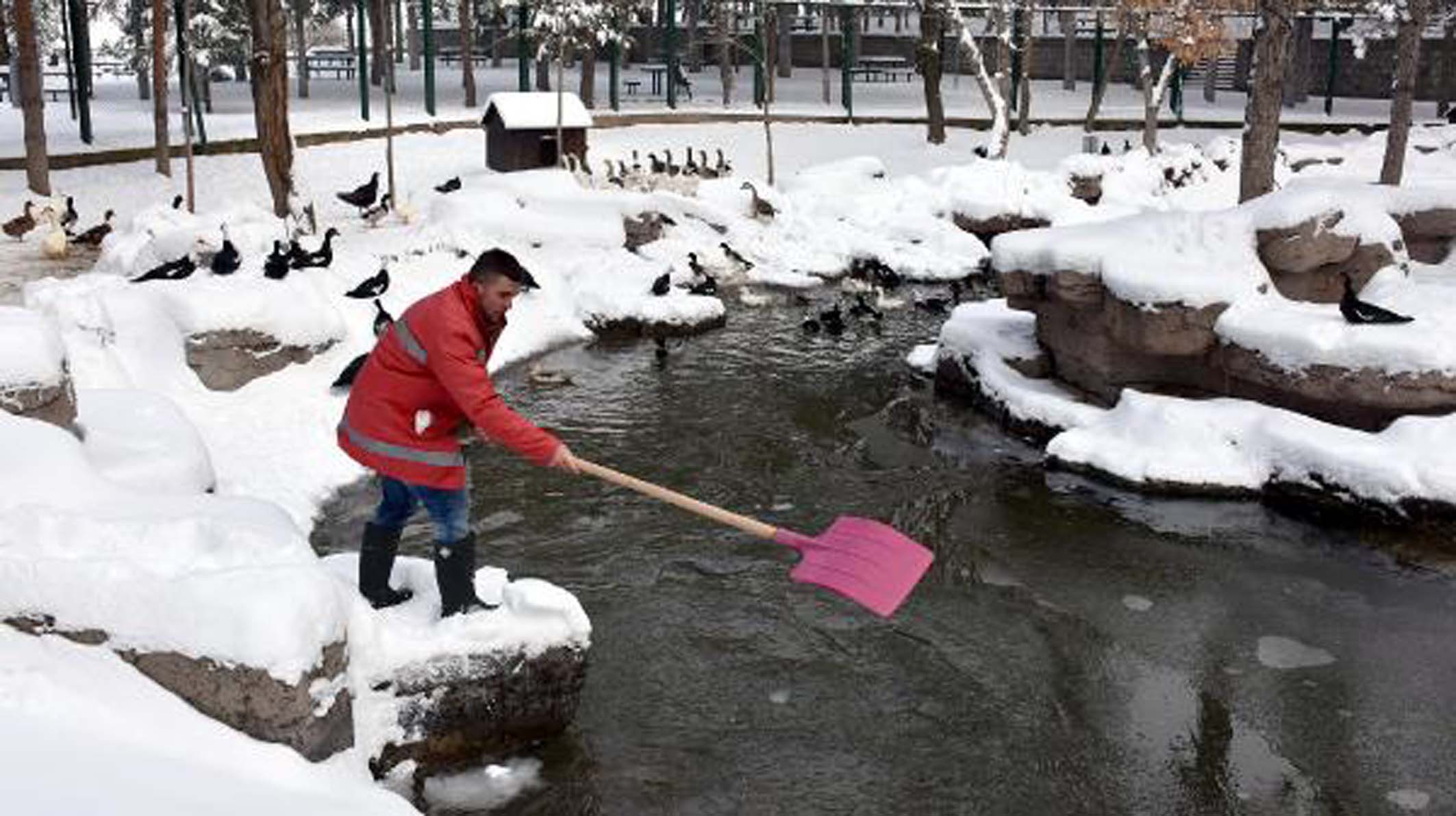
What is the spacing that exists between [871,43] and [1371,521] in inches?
1703

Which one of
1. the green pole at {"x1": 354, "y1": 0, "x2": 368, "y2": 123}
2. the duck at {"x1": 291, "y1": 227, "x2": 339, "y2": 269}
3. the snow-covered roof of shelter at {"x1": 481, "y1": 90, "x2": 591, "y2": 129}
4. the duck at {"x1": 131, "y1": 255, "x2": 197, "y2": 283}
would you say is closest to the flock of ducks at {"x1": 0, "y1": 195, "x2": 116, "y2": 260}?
the duck at {"x1": 291, "y1": 227, "x2": 339, "y2": 269}

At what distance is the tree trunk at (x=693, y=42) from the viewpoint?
144 feet

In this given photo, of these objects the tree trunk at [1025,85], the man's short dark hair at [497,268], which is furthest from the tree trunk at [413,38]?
the man's short dark hair at [497,268]

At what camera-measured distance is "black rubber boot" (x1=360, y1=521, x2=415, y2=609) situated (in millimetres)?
6480

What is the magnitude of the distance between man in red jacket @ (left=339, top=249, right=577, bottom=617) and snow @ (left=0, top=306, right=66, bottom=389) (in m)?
1.87

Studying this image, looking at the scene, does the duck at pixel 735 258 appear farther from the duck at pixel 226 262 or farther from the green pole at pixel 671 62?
the green pole at pixel 671 62

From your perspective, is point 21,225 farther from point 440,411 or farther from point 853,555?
point 853,555

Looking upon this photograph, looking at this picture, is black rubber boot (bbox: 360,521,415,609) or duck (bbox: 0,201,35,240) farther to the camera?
duck (bbox: 0,201,35,240)

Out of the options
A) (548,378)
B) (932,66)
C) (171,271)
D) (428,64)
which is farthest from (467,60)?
(171,271)

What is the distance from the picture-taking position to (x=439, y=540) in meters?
6.30

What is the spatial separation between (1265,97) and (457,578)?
14.0 m

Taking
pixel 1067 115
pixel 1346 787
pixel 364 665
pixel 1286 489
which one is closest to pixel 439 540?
pixel 364 665

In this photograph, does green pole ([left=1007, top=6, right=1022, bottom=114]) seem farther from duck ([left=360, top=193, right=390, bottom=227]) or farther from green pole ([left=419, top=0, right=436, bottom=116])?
duck ([left=360, top=193, right=390, bottom=227])

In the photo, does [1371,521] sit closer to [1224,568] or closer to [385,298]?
[1224,568]
